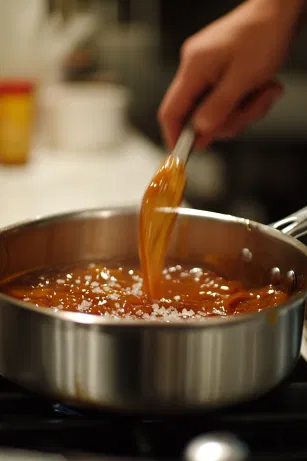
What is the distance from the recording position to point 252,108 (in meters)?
1.22

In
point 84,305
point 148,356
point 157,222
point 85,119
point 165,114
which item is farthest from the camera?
point 85,119

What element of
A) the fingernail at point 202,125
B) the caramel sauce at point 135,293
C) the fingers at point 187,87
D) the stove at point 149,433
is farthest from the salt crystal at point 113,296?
the fingers at point 187,87

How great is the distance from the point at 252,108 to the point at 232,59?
119 millimetres

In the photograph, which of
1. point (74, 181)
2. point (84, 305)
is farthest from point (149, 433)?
point (74, 181)

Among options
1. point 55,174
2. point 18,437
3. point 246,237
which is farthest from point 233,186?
point 18,437

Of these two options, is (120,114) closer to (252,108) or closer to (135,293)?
(252,108)

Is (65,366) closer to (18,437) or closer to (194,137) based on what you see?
(18,437)

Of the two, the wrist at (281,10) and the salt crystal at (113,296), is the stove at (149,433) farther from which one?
the wrist at (281,10)

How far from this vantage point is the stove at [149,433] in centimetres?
60

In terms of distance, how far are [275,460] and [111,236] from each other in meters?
0.45

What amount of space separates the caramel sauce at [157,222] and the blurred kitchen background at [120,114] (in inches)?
25.7

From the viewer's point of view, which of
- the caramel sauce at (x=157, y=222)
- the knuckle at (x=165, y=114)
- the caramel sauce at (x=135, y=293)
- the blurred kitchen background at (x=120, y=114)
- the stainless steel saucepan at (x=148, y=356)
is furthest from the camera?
the blurred kitchen background at (x=120, y=114)

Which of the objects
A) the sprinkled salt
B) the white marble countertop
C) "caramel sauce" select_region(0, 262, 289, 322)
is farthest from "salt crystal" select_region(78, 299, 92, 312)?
the white marble countertop

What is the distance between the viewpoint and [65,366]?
617mm
